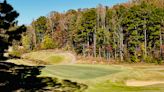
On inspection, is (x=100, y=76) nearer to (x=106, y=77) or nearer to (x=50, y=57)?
(x=106, y=77)

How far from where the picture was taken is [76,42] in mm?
142500

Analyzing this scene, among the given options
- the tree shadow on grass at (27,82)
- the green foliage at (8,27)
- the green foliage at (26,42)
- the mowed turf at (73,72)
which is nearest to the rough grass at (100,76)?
the mowed turf at (73,72)

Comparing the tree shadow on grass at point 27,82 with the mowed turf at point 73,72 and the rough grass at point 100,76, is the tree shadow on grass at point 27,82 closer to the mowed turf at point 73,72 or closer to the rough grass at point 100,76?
the rough grass at point 100,76

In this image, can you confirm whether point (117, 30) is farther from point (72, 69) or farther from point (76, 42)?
point (72, 69)

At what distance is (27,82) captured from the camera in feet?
99.2

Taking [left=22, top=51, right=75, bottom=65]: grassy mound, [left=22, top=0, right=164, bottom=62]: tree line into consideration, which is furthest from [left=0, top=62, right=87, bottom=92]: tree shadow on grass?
[left=22, top=0, right=164, bottom=62]: tree line

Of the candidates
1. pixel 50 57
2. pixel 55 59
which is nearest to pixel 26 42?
Result: pixel 55 59

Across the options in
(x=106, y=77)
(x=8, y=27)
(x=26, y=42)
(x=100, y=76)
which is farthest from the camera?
(x=26, y=42)

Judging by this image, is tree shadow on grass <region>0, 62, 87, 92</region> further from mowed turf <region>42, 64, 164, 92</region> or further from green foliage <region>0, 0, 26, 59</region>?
green foliage <region>0, 0, 26, 59</region>

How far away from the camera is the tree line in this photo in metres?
114

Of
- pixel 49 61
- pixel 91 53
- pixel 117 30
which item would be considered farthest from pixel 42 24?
pixel 49 61

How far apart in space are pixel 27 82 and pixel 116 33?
319 ft

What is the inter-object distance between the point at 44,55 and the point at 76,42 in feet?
316

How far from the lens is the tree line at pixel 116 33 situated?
11412 cm
